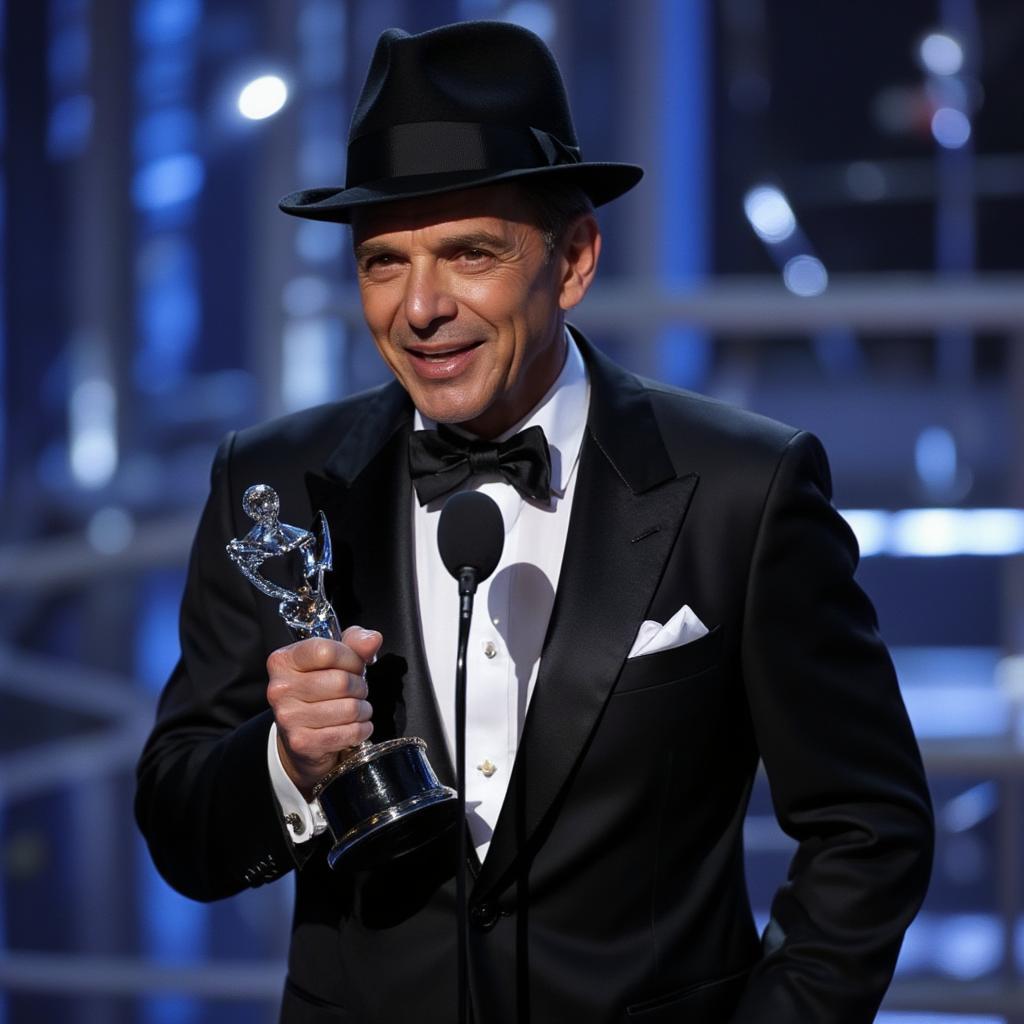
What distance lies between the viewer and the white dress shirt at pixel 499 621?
172 centimetres

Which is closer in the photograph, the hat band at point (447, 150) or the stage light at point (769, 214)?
the hat band at point (447, 150)

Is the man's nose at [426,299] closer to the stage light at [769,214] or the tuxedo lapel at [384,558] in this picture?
the tuxedo lapel at [384,558]

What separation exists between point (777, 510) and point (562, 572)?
0.25 m

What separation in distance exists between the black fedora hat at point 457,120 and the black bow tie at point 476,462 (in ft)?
0.95

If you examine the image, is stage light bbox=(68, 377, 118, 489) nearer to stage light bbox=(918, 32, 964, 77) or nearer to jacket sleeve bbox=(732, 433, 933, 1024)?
stage light bbox=(918, 32, 964, 77)

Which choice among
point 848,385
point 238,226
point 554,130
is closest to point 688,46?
point 238,226

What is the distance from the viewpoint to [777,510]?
1.74 meters

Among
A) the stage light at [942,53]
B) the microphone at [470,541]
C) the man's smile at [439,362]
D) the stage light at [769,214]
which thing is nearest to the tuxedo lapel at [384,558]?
the man's smile at [439,362]

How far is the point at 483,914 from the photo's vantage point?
5.47ft

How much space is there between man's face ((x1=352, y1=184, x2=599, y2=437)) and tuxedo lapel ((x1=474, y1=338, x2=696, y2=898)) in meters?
0.16

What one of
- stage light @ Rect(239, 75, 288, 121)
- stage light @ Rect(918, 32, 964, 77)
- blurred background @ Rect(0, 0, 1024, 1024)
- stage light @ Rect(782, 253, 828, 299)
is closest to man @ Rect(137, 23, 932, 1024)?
blurred background @ Rect(0, 0, 1024, 1024)

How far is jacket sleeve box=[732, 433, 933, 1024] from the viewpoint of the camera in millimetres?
1629

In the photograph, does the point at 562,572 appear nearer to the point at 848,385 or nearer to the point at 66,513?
→ the point at 66,513

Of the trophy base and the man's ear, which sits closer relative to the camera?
the trophy base
